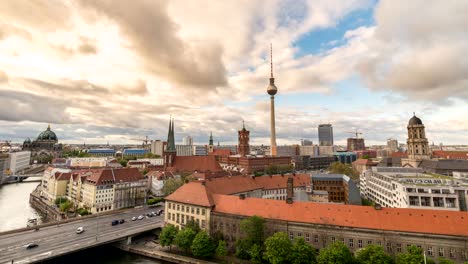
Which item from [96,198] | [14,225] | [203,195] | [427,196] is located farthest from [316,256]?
[14,225]

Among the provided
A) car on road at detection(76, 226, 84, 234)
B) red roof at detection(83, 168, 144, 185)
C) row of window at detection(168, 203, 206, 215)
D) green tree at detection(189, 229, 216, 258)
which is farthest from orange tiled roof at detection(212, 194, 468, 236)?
red roof at detection(83, 168, 144, 185)

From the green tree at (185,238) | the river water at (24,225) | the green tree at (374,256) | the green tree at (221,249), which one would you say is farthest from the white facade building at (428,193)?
the river water at (24,225)

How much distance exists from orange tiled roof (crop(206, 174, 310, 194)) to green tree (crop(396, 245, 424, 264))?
141 feet

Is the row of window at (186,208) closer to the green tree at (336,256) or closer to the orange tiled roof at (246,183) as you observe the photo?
the orange tiled roof at (246,183)

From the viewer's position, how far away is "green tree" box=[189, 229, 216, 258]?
49.9 metres

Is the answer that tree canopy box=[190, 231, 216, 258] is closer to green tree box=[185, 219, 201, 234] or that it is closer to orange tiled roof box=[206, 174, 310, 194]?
green tree box=[185, 219, 201, 234]

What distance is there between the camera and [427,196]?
63531mm

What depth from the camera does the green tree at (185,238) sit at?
5204 centimetres

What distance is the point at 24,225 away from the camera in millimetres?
76188

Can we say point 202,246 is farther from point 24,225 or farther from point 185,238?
point 24,225

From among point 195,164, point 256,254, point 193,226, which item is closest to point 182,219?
point 193,226

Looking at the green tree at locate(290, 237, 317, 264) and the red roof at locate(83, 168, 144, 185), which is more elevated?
the red roof at locate(83, 168, 144, 185)

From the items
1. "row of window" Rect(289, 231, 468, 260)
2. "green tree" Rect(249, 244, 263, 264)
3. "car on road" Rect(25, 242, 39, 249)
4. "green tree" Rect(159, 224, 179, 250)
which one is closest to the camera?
"row of window" Rect(289, 231, 468, 260)

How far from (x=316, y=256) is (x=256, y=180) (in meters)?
44.4
